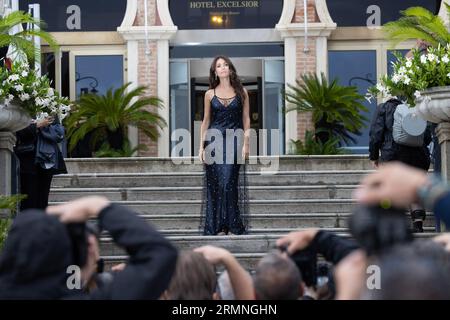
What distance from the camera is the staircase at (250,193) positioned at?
33.3ft

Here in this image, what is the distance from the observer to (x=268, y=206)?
38.6ft

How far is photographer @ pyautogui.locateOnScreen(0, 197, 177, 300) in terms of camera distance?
3.48 meters

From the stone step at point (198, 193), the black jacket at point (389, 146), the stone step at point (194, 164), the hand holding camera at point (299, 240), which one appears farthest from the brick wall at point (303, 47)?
the hand holding camera at point (299, 240)

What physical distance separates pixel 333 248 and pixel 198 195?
8.38 metres

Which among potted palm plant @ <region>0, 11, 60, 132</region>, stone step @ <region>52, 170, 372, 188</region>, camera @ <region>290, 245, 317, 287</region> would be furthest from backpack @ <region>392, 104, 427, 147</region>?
camera @ <region>290, 245, 317, 287</region>

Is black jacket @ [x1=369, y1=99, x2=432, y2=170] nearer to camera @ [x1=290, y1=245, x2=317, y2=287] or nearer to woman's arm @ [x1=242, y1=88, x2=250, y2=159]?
woman's arm @ [x1=242, y1=88, x2=250, y2=159]

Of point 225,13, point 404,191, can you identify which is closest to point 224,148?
point 404,191

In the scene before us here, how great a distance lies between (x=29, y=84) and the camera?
33.5 feet

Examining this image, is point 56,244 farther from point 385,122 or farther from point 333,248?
point 385,122

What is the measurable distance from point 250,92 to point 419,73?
8.59 m

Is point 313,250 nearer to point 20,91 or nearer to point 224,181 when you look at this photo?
point 20,91

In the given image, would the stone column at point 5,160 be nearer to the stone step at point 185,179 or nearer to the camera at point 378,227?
the stone step at point 185,179

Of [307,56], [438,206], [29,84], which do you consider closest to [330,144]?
[307,56]

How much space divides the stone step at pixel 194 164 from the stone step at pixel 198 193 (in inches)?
58.5
